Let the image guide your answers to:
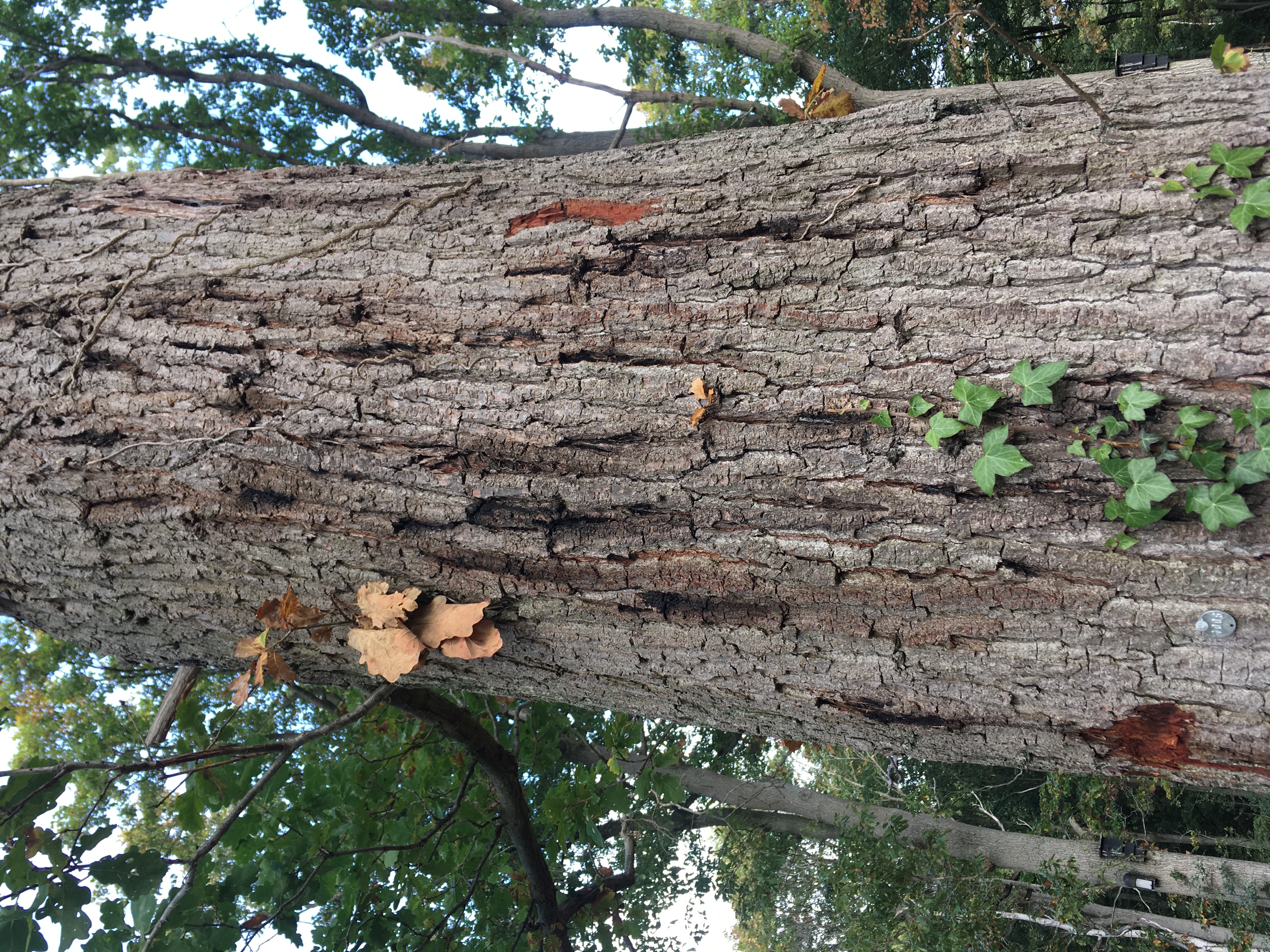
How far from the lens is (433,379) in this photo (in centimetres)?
182

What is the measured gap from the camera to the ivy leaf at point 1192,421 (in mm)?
1327

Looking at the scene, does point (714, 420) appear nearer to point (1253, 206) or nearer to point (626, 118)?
point (1253, 206)

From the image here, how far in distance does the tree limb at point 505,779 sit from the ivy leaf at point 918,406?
84.4 inches

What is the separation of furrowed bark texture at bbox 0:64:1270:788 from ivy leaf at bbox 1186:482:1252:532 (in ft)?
0.16

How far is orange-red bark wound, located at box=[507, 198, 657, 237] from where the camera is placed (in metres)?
1.89

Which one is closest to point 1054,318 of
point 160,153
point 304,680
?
point 304,680

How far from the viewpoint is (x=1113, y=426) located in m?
1.40

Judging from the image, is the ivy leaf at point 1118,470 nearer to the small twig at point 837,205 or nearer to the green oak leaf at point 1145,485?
the green oak leaf at point 1145,485

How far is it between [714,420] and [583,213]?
2.37ft

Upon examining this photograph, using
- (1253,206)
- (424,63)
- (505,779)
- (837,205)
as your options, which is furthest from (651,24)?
(1253,206)

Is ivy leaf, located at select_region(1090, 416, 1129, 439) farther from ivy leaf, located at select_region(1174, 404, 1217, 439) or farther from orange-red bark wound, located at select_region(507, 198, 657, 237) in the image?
orange-red bark wound, located at select_region(507, 198, 657, 237)

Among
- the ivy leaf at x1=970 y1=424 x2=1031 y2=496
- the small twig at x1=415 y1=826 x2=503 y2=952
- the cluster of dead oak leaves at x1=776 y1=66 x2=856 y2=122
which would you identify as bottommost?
the small twig at x1=415 y1=826 x2=503 y2=952

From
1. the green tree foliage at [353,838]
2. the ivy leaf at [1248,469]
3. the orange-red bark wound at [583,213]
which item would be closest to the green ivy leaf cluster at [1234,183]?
the ivy leaf at [1248,469]

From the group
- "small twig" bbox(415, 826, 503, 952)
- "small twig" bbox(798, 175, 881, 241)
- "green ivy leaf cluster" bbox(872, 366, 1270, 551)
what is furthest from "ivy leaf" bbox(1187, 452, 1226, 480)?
"small twig" bbox(415, 826, 503, 952)
